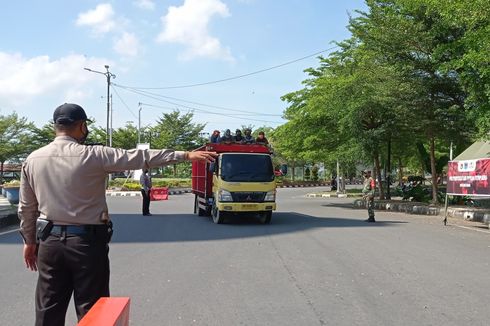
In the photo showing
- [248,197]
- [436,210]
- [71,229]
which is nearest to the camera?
[71,229]

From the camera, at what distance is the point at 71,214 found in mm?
3686

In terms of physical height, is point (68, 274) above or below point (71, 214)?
below

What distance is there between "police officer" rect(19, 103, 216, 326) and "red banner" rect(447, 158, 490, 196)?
13.5m

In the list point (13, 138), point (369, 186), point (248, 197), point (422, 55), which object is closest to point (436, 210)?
point (369, 186)

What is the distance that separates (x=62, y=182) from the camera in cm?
370

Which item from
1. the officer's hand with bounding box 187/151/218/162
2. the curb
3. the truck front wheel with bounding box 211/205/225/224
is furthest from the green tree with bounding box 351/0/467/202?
the officer's hand with bounding box 187/151/218/162

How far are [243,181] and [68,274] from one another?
12.3m

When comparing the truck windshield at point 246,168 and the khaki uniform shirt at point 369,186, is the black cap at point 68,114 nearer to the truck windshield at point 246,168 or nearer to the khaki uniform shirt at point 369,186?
the truck windshield at point 246,168

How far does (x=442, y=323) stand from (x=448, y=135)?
56.9 ft

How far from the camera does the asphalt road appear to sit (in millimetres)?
5801

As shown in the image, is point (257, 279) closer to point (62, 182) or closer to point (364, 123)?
point (62, 182)

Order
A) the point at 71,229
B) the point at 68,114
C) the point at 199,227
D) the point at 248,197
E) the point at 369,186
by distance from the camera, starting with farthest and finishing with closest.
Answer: the point at 369,186
the point at 248,197
the point at 199,227
the point at 68,114
the point at 71,229

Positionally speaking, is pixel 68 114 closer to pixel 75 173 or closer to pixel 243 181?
pixel 75 173

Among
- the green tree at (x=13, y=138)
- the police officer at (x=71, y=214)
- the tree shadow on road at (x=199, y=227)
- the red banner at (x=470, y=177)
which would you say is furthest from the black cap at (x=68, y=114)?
the green tree at (x=13, y=138)
